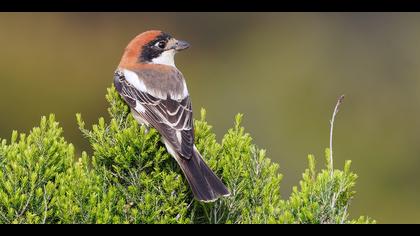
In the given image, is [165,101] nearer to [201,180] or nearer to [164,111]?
[164,111]

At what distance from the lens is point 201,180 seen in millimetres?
4512

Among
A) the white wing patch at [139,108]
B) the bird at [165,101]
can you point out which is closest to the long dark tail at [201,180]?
the bird at [165,101]

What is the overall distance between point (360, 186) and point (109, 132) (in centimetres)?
594

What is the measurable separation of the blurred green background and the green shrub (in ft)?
16.4

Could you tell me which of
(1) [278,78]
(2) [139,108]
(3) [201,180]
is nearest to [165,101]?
(2) [139,108]

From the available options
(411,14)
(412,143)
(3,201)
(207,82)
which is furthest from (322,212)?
(411,14)

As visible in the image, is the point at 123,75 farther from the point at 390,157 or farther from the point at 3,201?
the point at 390,157

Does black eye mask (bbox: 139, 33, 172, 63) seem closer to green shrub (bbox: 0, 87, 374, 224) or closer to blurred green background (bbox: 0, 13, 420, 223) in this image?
green shrub (bbox: 0, 87, 374, 224)

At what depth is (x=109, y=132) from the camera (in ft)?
16.2

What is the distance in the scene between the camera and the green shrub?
4395mm

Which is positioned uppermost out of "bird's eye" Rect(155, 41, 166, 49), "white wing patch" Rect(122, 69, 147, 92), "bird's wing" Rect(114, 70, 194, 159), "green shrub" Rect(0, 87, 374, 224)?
"bird's eye" Rect(155, 41, 166, 49)

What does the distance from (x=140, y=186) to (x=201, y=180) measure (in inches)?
15.3

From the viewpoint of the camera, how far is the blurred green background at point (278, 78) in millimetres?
10469

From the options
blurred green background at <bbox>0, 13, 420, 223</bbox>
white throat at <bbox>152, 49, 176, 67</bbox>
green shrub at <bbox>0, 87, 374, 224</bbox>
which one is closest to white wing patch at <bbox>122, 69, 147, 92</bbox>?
white throat at <bbox>152, 49, 176, 67</bbox>
